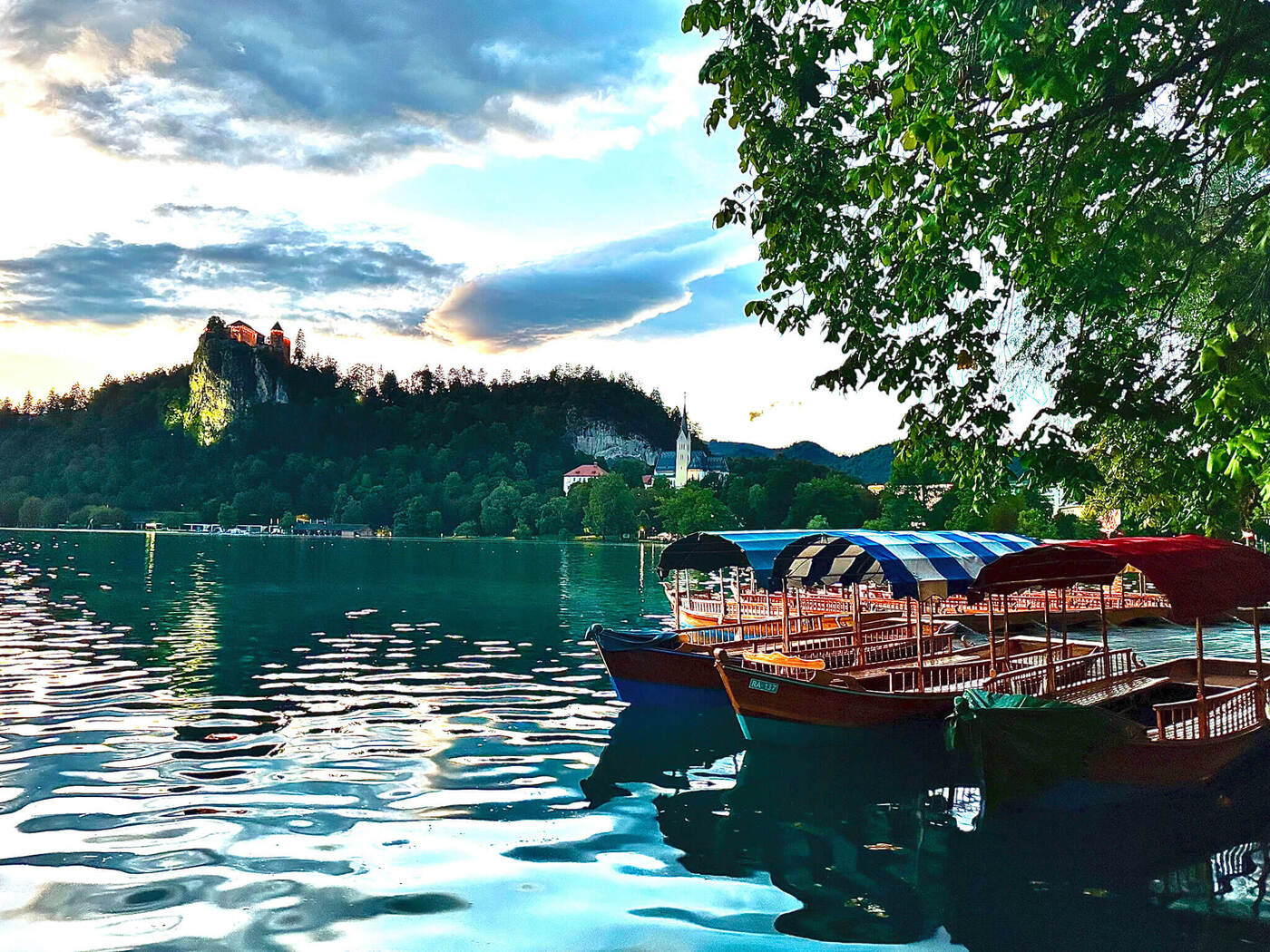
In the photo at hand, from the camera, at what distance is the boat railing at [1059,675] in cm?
1454

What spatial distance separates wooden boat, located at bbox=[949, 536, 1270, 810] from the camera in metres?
11.4

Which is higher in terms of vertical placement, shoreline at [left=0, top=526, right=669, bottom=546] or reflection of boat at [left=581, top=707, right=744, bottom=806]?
shoreline at [left=0, top=526, right=669, bottom=546]

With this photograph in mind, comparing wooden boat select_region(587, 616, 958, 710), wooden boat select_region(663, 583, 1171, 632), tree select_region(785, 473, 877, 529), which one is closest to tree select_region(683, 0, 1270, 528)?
wooden boat select_region(587, 616, 958, 710)

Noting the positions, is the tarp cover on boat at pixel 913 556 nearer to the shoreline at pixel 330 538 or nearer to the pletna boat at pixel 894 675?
the pletna boat at pixel 894 675


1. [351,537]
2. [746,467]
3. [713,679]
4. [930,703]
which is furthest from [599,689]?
[351,537]

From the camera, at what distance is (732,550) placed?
2269 cm

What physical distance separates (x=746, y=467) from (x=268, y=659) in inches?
5928

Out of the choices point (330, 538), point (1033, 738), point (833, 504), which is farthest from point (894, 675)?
point (330, 538)

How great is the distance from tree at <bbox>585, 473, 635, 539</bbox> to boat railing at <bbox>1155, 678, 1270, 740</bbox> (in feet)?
481

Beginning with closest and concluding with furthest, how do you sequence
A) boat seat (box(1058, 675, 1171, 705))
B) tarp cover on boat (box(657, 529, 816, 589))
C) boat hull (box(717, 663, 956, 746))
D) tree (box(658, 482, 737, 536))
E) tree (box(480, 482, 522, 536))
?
1. boat seat (box(1058, 675, 1171, 705))
2. boat hull (box(717, 663, 956, 746))
3. tarp cover on boat (box(657, 529, 816, 589))
4. tree (box(658, 482, 737, 536))
5. tree (box(480, 482, 522, 536))

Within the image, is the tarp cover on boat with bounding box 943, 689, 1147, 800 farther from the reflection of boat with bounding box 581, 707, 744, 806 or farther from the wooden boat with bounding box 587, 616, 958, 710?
the wooden boat with bounding box 587, 616, 958, 710

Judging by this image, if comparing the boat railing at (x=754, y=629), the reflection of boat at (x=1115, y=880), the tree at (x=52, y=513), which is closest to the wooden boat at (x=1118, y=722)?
the reflection of boat at (x=1115, y=880)

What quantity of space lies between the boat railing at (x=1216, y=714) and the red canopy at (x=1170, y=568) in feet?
4.46

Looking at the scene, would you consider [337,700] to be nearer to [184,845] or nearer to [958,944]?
[184,845]
